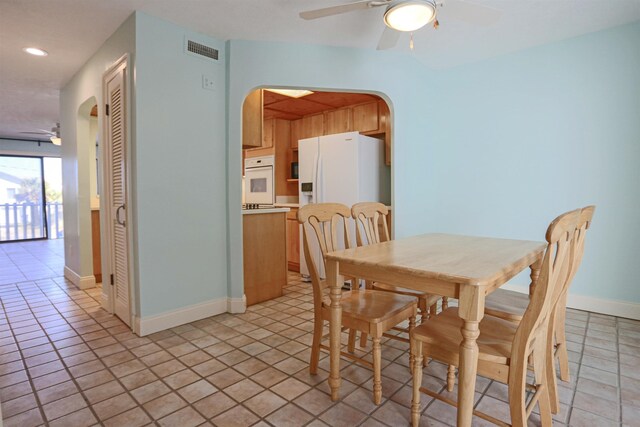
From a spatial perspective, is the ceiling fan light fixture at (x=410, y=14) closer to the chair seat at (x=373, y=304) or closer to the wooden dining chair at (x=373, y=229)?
the wooden dining chair at (x=373, y=229)

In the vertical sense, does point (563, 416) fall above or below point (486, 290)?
below

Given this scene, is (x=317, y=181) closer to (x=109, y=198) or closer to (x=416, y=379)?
(x=109, y=198)

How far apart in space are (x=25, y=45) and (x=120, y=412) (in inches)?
127

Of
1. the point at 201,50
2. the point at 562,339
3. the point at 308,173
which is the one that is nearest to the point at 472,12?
the point at 562,339

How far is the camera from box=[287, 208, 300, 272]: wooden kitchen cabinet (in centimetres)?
463

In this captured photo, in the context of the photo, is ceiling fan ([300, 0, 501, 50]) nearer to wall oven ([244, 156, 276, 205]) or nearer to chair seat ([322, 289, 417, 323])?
chair seat ([322, 289, 417, 323])

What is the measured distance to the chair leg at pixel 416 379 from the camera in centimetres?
147

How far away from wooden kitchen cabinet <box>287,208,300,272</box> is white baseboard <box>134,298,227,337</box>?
1685 mm

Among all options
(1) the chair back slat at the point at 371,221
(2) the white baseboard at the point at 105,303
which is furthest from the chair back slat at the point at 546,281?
(2) the white baseboard at the point at 105,303

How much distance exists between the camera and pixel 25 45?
3.02 metres

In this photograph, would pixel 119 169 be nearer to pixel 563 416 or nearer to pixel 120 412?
pixel 120 412

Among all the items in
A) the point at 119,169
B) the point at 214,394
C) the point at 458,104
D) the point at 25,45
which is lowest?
the point at 214,394

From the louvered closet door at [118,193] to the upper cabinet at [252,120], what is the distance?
105 cm

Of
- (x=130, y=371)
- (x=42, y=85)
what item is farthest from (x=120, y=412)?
(x=42, y=85)
